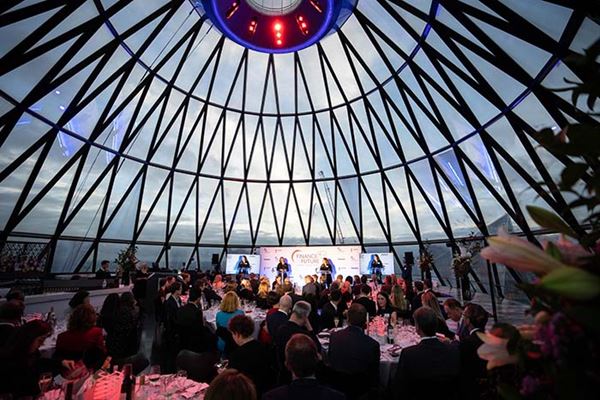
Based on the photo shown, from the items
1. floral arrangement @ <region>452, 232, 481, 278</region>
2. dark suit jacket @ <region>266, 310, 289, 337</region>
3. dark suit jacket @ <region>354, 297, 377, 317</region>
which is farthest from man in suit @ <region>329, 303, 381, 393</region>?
floral arrangement @ <region>452, 232, 481, 278</region>

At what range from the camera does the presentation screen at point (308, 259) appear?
16344 millimetres

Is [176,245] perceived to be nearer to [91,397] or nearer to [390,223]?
[390,223]

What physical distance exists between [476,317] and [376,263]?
11.7m

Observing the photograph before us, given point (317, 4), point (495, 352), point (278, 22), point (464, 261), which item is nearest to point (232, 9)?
point (278, 22)

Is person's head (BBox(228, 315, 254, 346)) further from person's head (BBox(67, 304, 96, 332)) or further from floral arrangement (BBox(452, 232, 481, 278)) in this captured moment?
floral arrangement (BBox(452, 232, 481, 278))

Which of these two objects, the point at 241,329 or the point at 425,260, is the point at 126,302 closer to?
the point at 241,329

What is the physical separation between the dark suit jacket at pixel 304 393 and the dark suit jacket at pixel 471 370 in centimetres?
181

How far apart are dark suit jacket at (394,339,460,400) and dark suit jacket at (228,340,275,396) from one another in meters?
1.43

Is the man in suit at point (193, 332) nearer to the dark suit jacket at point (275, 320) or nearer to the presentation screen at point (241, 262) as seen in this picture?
the dark suit jacket at point (275, 320)

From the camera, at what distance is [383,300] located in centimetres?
757

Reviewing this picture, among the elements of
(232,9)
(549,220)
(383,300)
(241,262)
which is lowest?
(383,300)

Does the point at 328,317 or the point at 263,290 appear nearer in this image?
the point at 328,317

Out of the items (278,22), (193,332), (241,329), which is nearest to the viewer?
(241,329)

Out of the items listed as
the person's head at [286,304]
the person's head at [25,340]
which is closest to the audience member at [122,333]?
the person's head at [25,340]
